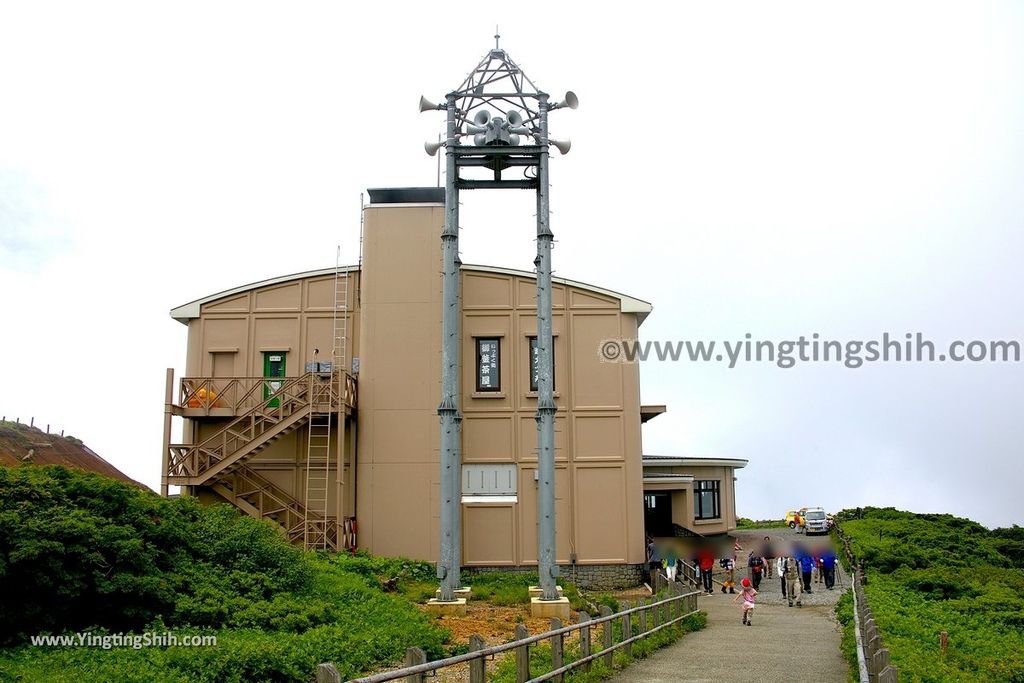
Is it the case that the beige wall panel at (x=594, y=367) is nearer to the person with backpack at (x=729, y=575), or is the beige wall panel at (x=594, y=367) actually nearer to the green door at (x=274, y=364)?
the person with backpack at (x=729, y=575)

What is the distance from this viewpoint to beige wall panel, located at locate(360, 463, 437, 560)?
28250 millimetres

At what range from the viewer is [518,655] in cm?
1177

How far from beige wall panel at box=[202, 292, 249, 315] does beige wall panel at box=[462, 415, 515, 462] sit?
7936 millimetres

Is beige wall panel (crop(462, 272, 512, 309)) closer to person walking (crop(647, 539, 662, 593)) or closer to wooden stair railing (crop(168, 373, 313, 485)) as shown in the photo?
wooden stair railing (crop(168, 373, 313, 485))

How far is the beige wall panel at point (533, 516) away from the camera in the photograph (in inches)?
1126

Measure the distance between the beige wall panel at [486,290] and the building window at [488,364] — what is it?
1.11 m

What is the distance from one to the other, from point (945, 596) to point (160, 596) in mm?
18291

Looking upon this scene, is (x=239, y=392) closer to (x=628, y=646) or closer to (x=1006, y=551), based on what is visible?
(x=628, y=646)

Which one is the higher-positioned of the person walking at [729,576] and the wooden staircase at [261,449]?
the wooden staircase at [261,449]

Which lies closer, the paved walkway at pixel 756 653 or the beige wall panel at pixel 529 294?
the paved walkway at pixel 756 653

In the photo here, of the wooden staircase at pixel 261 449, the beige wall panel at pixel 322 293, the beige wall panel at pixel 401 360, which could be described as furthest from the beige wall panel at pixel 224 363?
the beige wall panel at pixel 401 360

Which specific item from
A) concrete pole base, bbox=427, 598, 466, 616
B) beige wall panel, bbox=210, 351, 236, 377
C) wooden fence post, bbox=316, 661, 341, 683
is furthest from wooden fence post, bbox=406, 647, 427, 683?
beige wall panel, bbox=210, 351, 236, 377

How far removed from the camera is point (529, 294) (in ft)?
98.8

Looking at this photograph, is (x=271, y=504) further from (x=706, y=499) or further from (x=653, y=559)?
(x=706, y=499)
